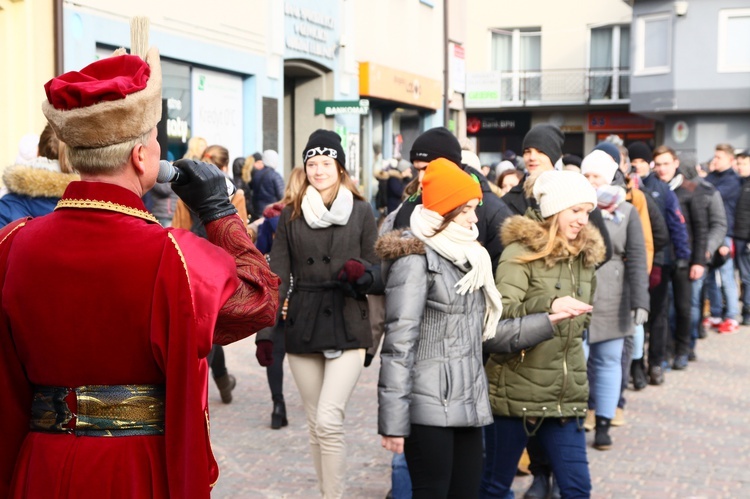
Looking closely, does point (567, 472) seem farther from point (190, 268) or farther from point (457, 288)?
point (190, 268)

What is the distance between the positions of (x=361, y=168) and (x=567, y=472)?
2183cm

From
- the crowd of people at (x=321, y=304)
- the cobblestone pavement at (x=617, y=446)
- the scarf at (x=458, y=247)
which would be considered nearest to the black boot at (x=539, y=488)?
the crowd of people at (x=321, y=304)

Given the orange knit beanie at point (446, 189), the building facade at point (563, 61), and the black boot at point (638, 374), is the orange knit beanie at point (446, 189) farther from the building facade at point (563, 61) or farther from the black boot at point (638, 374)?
the building facade at point (563, 61)

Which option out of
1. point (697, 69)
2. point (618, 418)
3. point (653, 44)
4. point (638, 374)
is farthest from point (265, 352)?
point (653, 44)

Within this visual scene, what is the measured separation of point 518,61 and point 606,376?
39.1 metres

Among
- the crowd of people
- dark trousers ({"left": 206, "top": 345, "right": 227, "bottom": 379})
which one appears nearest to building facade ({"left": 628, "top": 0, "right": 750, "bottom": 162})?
the crowd of people

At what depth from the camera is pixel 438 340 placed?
4.96 meters

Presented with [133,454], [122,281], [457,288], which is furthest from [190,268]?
[457,288]

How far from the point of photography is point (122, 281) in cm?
278

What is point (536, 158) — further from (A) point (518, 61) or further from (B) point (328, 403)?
(A) point (518, 61)

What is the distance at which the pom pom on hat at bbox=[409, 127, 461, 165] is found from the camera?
21.9ft

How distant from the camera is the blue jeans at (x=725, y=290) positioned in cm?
1445

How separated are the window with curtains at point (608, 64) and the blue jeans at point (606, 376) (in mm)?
38245

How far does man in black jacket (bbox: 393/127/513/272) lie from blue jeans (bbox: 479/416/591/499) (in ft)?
4.01
